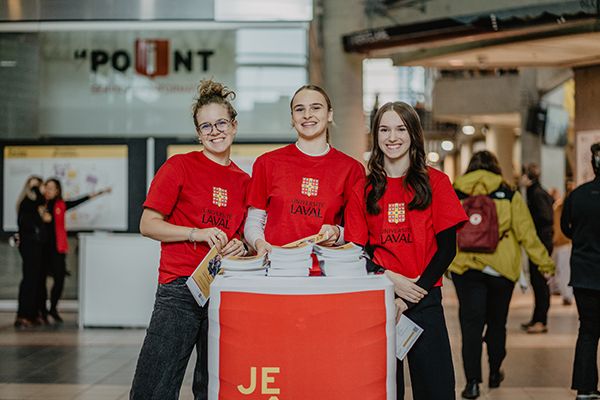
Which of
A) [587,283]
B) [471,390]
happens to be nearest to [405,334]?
[587,283]

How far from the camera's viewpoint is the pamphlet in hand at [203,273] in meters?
3.90

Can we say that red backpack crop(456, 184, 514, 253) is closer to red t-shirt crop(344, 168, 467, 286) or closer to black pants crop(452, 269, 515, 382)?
black pants crop(452, 269, 515, 382)

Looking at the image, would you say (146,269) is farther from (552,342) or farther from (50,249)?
(552,342)

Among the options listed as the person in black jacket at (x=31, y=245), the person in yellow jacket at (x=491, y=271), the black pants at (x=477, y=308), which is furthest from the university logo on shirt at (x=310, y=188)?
the person in black jacket at (x=31, y=245)

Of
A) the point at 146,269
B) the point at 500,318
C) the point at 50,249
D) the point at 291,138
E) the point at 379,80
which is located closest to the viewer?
the point at 500,318

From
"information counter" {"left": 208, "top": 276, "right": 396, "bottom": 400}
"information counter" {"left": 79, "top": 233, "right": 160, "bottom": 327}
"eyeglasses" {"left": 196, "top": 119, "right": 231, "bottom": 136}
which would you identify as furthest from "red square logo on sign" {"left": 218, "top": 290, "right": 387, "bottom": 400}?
A: "information counter" {"left": 79, "top": 233, "right": 160, "bottom": 327}

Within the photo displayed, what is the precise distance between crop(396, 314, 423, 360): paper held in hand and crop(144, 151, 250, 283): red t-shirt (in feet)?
2.91

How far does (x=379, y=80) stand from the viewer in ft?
153

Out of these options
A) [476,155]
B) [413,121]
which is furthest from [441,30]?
[413,121]

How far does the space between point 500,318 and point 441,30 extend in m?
6.97

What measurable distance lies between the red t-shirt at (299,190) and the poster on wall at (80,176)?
903 centimetres

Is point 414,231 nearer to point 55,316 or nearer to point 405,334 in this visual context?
point 405,334

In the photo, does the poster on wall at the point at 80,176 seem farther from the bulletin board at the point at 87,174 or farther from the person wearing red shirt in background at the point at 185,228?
the person wearing red shirt in background at the point at 185,228

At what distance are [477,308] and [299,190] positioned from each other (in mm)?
3340
